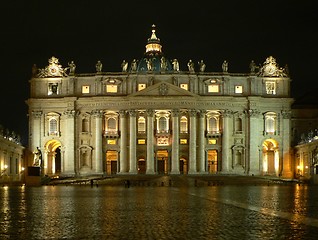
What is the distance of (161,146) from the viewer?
9756cm

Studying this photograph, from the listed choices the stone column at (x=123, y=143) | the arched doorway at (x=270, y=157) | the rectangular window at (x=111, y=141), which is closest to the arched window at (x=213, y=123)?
the arched doorway at (x=270, y=157)

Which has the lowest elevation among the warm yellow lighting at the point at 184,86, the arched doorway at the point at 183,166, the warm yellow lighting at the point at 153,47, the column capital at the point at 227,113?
the arched doorway at the point at 183,166

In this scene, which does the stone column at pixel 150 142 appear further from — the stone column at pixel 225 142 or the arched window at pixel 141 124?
the stone column at pixel 225 142

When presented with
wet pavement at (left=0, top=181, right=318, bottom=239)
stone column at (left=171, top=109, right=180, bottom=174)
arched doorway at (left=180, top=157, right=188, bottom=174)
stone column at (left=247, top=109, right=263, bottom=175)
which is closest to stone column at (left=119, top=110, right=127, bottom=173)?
stone column at (left=171, top=109, right=180, bottom=174)

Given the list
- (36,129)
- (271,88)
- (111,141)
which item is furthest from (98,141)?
(271,88)

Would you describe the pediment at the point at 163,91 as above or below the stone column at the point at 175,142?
above

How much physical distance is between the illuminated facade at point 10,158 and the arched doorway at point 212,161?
93.4ft

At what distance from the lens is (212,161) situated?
100 meters

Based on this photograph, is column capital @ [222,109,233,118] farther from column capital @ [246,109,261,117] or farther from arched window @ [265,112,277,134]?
arched window @ [265,112,277,134]

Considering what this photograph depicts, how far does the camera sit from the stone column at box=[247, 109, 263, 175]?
9781 cm

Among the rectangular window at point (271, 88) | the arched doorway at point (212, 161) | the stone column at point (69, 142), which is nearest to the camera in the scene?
the stone column at point (69, 142)

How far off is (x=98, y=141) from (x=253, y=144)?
77.2 feet

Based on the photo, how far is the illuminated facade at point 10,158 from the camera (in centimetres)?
7994

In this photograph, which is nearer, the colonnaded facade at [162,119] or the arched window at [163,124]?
the colonnaded facade at [162,119]
